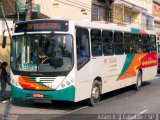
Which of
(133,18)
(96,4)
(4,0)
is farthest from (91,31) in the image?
(133,18)

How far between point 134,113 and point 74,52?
2.56 metres

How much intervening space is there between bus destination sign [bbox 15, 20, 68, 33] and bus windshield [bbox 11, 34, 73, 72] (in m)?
0.20

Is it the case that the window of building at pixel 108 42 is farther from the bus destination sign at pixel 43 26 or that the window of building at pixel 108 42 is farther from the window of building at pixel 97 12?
the window of building at pixel 97 12

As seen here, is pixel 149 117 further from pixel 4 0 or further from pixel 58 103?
pixel 4 0

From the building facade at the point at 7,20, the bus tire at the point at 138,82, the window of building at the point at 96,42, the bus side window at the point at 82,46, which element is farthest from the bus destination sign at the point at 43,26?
the building facade at the point at 7,20

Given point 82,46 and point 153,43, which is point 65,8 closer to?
point 153,43

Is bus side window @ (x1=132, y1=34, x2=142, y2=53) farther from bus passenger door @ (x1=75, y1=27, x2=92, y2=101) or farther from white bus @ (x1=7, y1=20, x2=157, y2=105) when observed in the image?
bus passenger door @ (x1=75, y1=27, x2=92, y2=101)

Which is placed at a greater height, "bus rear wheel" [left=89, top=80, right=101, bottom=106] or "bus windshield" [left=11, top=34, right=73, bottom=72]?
"bus windshield" [left=11, top=34, right=73, bottom=72]

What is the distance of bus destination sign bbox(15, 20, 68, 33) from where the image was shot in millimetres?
13529

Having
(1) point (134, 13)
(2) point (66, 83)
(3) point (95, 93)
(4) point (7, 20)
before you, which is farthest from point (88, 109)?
(1) point (134, 13)

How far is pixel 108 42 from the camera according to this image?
52.8 ft

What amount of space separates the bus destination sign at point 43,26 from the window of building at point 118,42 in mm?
3837

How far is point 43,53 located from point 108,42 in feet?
11.2

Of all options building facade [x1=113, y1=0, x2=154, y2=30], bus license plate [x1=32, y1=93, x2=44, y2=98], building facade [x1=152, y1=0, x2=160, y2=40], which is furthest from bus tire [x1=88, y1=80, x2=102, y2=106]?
building facade [x1=152, y1=0, x2=160, y2=40]
